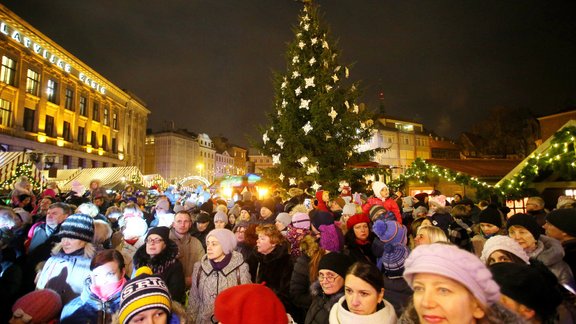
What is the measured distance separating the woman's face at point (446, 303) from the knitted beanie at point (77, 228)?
3.88 metres

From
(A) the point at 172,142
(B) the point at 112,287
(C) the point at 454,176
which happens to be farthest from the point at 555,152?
(A) the point at 172,142

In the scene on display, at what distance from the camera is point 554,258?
3.64 meters

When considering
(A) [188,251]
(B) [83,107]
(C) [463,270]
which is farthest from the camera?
(B) [83,107]

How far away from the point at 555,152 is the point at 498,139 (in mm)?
30645

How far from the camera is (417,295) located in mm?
1864

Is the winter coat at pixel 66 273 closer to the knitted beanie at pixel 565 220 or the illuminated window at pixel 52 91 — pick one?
the knitted beanie at pixel 565 220

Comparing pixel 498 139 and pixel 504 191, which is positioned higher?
pixel 498 139

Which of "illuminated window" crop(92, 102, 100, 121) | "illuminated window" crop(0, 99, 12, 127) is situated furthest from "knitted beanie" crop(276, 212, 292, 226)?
"illuminated window" crop(92, 102, 100, 121)

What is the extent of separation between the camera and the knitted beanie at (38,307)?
277cm

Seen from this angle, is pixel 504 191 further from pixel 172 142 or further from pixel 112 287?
pixel 172 142

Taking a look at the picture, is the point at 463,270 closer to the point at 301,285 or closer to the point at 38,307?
the point at 301,285

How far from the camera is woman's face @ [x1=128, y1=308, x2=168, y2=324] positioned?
2.41 metres

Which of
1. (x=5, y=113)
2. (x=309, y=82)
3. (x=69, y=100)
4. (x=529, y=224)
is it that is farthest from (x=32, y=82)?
(x=529, y=224)

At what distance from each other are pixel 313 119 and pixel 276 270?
10.9 metres
